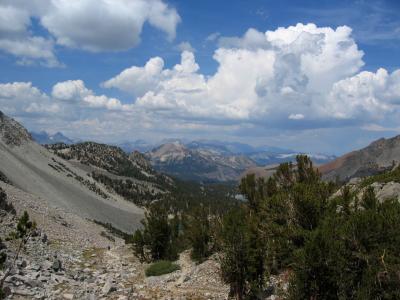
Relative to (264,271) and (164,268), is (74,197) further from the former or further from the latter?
(264,271)

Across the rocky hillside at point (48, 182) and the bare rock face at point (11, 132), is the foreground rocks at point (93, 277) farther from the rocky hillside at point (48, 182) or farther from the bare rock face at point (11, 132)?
the bare rock face at point (11, 132)

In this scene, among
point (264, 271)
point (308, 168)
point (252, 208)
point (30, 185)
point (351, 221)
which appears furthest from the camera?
point (30, 185)

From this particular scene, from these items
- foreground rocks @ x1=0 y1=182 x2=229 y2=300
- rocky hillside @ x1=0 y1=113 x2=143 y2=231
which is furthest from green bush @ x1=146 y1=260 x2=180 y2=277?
rocky hillside @ x1=0 y1=113 x2=143 y2=231

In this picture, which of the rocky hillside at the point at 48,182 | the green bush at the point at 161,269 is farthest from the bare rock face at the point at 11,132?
the green bush at the point at 161,269

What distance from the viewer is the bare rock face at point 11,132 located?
17262 centimetres

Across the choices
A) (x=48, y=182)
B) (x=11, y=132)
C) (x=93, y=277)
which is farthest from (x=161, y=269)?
(x=11, y=132)

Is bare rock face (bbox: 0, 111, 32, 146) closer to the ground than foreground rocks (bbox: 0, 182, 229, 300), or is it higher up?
higher up

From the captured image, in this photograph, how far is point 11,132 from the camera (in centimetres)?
17800

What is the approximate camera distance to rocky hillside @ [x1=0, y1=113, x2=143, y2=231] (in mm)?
124012

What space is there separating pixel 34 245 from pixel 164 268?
1371 centimetres

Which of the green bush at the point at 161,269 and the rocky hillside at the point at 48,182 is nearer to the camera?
the green bush at the point at 161,269

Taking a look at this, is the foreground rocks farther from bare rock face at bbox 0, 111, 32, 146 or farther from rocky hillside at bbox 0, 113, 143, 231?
bare rock face at bbox 0, 111, 32, 146

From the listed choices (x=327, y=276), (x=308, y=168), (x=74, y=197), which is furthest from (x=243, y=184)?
(x=74, y=197)

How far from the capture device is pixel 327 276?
61.8 ft
